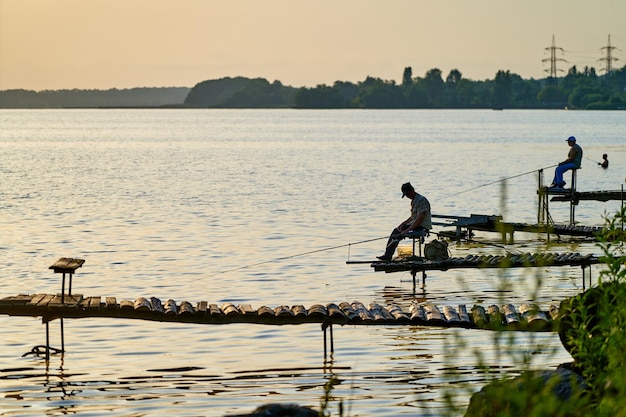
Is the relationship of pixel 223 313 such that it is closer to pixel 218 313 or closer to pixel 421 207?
pixel 218 313

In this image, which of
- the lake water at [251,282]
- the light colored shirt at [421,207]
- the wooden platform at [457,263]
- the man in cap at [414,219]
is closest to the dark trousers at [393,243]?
the man in cap at [414,219]

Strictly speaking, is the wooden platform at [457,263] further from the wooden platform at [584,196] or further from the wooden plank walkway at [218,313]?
the wooden platform at [584,196]

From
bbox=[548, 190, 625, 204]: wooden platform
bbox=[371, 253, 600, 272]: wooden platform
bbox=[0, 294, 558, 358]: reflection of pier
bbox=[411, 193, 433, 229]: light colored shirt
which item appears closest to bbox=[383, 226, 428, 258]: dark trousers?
bbox=[411, 193, 433, 229]: light colored shirt

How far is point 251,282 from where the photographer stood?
2759cm

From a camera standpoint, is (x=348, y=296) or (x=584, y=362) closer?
(x=584, y=362)

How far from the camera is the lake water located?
15.9m

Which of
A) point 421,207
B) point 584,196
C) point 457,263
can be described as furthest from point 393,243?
point 584,196

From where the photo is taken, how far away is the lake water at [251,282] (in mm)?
15945

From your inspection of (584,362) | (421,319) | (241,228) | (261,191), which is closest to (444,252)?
(421,319)

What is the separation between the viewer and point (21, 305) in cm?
1725

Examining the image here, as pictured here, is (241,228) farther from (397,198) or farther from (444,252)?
(444,252)

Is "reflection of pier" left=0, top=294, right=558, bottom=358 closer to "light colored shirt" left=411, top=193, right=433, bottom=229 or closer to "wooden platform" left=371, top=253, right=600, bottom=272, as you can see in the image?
"wooden platform" left=371, top=253, right=600, bottom=272

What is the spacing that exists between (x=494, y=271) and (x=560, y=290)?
1.59m

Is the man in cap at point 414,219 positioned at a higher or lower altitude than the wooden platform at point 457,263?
higher
